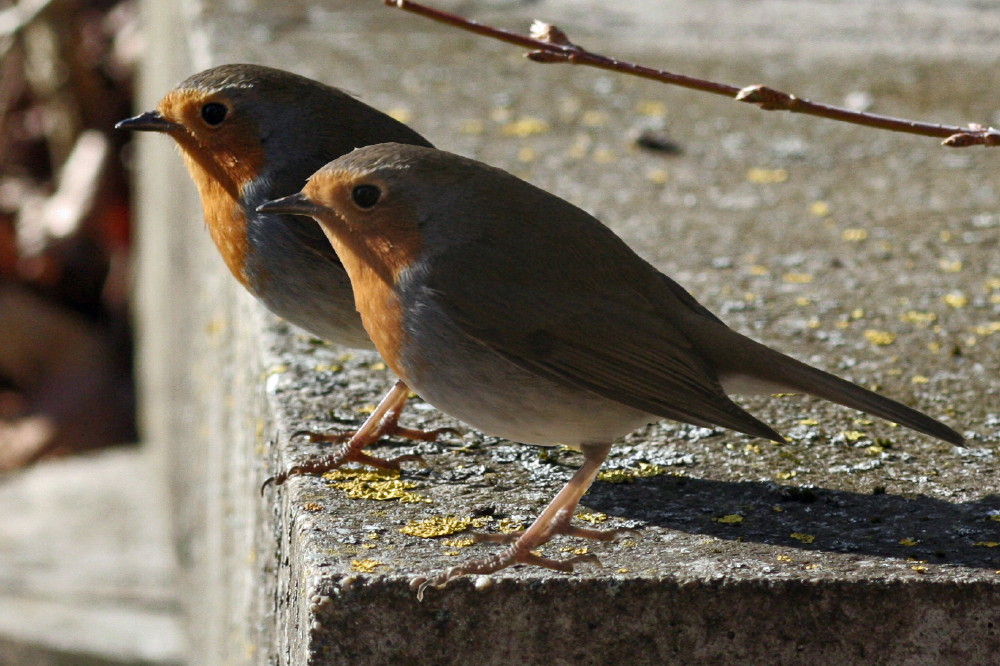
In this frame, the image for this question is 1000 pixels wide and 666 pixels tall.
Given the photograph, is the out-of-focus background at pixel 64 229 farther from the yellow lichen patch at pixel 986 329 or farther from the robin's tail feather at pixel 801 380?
the robin's tail feather at pixel 801 380

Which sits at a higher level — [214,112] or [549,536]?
[214,112]

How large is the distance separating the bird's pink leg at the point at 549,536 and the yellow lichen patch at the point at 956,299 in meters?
1.18

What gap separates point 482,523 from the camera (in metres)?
2.03

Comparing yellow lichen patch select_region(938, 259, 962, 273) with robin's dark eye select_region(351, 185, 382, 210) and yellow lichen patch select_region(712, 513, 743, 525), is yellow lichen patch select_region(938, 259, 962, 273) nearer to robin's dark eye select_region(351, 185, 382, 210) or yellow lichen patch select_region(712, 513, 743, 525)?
yellow lichen patch select_region(712, 513, 743, 525)

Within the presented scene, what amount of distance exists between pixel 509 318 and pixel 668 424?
606 millimetres

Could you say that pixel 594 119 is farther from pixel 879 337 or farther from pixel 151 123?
pixel 151 123

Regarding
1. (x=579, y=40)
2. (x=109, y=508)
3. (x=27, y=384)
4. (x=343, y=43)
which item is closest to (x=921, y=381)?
(x=579, y=40)

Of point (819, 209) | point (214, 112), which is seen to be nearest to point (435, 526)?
point (214, 112)

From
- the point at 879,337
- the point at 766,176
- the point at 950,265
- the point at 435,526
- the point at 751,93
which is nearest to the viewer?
the point at 751,93

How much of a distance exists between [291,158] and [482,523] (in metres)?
0.72

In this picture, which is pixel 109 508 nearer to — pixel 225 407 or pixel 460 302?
pixel 225 407

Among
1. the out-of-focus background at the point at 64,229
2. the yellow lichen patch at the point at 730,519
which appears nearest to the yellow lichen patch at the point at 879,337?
the yellow lichen patch at the point at 730,519

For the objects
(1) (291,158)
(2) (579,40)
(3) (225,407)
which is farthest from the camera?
(2) (579,40)

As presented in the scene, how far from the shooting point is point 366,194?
1962 millimetres
